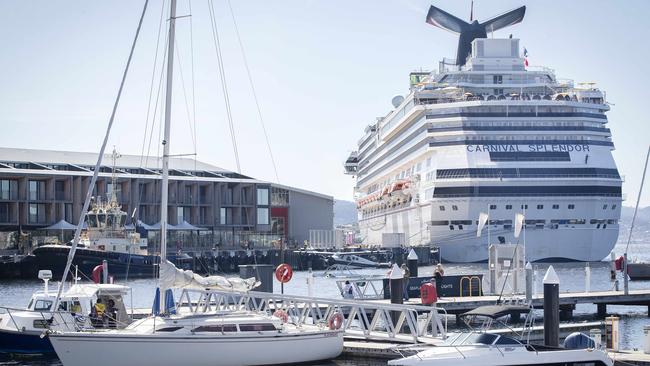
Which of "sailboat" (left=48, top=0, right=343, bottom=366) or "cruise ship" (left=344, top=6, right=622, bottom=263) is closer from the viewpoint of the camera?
"sailboat" (left=48, top=0, right=343, bottom=366)

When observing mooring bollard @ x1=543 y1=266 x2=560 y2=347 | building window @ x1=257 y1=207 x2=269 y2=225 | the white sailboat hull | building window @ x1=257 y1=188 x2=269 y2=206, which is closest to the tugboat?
building window @ x1=257 y1=207 x2=269 y2=225

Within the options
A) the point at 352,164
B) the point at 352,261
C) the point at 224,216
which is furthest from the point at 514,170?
the point at 352,164

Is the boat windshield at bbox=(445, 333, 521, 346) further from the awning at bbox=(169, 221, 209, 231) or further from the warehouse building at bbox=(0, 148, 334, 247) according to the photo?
the awning at bbox=(169, 221, 209, 231)

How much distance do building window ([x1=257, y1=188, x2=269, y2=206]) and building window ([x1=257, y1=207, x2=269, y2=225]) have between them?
0.52 m

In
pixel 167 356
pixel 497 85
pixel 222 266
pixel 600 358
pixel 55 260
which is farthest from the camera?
pixel 497 85

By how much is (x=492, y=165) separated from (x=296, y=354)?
56521 mm

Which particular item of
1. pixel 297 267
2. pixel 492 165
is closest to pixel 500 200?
pixel 492 165

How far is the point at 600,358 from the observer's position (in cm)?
2164

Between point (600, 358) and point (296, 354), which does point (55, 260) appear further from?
point (600, 358)

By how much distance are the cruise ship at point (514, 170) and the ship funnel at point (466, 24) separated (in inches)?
705

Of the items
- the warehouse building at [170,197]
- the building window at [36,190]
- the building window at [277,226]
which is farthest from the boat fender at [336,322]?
the building window at [277,226]

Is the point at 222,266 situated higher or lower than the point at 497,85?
lower

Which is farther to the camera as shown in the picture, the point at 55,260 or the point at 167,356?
the point at 55,260

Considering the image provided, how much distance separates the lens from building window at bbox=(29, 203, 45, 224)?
89.1 m
